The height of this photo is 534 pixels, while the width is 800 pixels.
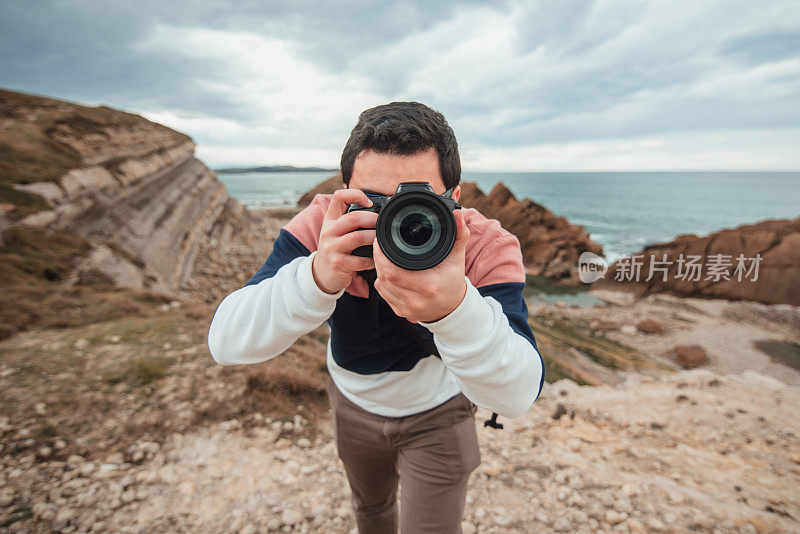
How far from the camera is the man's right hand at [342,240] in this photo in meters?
1.36

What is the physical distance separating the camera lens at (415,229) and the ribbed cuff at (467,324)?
248 mm

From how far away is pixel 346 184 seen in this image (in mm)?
1756

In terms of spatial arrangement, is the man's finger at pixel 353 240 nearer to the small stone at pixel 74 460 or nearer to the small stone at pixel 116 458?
the small stone at pixel 116 458

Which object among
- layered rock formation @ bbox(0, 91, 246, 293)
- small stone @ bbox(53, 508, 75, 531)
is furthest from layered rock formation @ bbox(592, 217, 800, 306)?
small stone @ bbox(53, 508, 75, 531)

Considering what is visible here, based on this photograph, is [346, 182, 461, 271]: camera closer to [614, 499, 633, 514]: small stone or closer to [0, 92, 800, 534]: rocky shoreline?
[0, 92, 800, 534]: rocky shoreline

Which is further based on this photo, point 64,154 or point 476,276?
point 64,154

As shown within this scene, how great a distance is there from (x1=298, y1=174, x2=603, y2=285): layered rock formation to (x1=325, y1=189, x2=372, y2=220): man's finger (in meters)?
23.2

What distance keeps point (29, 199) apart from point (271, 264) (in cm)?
945

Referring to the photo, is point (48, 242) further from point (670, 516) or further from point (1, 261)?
point (670, 516)

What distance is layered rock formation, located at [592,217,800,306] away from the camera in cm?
1638

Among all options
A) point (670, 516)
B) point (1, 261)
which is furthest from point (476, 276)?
point (1, 261)

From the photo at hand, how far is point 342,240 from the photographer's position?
1.35 meters

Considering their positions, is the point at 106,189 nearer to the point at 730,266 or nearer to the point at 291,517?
→ the point at 291,517

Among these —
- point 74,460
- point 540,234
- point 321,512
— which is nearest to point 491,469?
point 321,512
